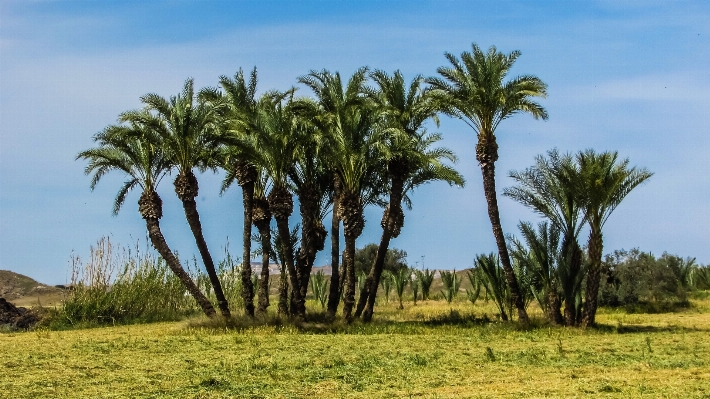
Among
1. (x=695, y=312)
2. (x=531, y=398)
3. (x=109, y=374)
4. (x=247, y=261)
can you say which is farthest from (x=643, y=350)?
(x=695, y=312)

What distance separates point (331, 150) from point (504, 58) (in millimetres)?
5835

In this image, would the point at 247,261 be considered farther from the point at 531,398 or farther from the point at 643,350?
the point at 531,398

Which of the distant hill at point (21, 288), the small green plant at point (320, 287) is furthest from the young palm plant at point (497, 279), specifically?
the distant hill at point (21, 288)

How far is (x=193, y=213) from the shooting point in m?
25.4

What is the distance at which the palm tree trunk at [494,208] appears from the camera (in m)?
24.5

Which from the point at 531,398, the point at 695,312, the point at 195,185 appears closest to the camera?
the point at 531,398

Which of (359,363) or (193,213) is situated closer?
(359,363)

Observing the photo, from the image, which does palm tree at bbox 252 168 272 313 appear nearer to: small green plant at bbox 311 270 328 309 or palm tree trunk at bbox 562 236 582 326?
palm tree trunk at bbox 562 236 582 326

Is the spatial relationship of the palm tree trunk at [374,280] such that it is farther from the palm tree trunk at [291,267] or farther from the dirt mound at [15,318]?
the dirt mound at [15,318]

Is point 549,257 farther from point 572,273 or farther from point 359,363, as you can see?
point 359,363

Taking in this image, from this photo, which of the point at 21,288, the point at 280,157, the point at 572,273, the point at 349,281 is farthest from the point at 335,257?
the point at 21,288

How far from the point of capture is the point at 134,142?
25844 mm

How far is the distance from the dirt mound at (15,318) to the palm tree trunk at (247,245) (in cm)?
850

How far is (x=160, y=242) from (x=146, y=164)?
8.19ft
